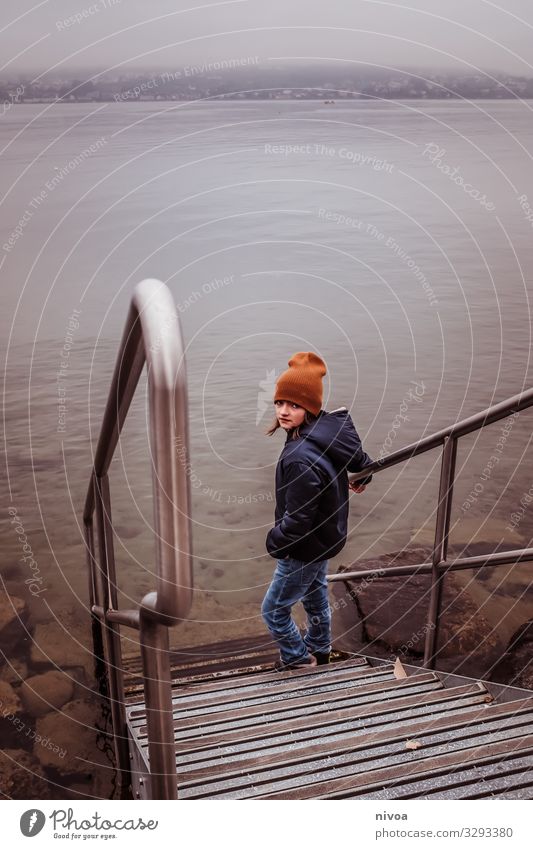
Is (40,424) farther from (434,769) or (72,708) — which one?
(434,769)

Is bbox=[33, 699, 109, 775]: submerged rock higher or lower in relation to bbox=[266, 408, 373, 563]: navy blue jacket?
lower

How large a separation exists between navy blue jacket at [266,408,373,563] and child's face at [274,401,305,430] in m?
0.02

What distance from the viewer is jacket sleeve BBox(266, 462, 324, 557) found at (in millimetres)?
2115

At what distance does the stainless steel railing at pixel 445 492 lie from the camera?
1857mm

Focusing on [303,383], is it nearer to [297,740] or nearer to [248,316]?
[297,740]

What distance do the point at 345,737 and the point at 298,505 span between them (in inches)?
21.7

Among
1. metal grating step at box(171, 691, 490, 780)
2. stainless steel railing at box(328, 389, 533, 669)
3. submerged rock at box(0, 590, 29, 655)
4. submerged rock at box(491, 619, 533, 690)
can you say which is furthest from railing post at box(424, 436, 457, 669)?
submerged rock at box(0, 590, 29, 655)

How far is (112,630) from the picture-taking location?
1.87 meters

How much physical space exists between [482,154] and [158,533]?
10.4 m
